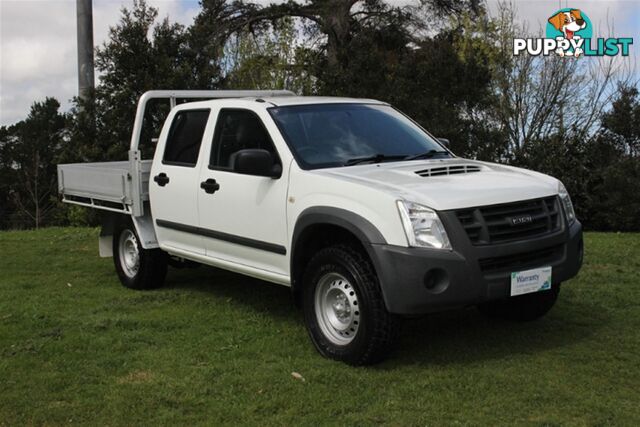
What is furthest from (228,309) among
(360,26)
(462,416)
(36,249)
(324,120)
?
(360,26)

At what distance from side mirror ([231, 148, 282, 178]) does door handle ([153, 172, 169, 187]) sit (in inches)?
59.2

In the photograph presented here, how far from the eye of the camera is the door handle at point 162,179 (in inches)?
278

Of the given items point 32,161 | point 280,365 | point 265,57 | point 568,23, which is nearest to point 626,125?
point 568,23

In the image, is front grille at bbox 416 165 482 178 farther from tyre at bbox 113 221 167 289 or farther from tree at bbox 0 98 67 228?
tree at bbox 0 98 67 228

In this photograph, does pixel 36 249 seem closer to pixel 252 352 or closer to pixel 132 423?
pixel 252 352

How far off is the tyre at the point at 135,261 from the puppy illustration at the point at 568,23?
18.5m

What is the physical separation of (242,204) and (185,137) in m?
1.37

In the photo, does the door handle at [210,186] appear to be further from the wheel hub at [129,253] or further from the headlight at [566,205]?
the headlight at [566,205]

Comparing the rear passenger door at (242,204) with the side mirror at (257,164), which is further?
the rear passenger door at (242,204)

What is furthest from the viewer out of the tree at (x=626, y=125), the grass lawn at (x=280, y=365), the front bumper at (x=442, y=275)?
the tree at (x=626, y=125)

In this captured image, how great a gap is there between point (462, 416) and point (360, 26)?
1946 cm

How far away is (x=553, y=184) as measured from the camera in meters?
5.55

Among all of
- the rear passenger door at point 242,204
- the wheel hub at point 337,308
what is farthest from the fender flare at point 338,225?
the wheel hub at point 337,308

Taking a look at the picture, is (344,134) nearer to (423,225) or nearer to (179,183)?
(423,225)
